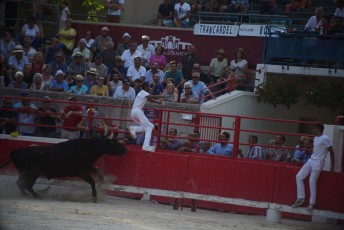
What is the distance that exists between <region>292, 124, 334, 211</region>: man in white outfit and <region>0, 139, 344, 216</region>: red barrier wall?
0.68ft

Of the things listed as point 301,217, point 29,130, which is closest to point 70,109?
point 29,130

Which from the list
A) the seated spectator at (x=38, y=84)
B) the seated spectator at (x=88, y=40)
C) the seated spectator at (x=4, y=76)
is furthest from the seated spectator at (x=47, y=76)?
the seated spectator at (x=88, y=40)

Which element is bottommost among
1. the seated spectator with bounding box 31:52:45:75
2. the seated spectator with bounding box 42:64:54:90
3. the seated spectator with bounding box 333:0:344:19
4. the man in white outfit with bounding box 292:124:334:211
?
the man in white outfit with bounding box 292:124:334:211

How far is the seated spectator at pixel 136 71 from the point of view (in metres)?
22.0

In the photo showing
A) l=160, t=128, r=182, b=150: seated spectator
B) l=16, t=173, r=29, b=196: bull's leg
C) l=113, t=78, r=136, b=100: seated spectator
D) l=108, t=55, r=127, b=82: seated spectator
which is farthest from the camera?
l=108, t=55, r=127, b=82: seated spectator

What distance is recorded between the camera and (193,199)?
1742 centimetres

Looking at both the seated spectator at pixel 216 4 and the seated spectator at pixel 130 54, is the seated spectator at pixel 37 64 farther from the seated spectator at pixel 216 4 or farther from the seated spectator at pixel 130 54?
the seated spectator at pixel 216 4

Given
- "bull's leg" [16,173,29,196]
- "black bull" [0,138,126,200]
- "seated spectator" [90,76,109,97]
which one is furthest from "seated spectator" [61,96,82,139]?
"seated spectator" [90,76,109,97]

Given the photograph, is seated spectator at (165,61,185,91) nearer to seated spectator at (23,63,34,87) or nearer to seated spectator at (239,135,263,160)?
seated spectator at (23,63,34,87)

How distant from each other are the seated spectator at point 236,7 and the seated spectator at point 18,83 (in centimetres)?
592

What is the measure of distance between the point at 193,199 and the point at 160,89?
4.43 m

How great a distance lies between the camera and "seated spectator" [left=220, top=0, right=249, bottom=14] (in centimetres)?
2390

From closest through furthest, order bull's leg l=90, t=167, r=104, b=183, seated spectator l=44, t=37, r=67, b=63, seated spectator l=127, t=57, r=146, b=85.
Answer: bull's leg l=90, t=167, r=104, b=183
seated spectator l=127, t=57, r=146, b=85
seated spectator l=44, t=37, r=67, b=63

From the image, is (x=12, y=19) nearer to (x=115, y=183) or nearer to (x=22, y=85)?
(x=22, y=85)
